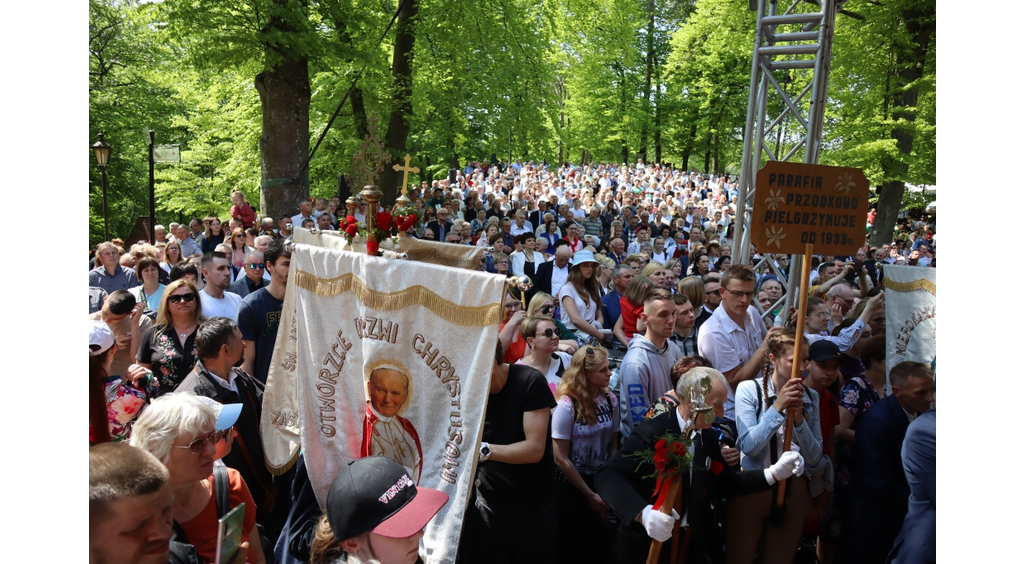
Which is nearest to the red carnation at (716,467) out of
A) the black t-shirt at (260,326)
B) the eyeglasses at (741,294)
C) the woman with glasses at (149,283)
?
the eyeglasses at (741,294)

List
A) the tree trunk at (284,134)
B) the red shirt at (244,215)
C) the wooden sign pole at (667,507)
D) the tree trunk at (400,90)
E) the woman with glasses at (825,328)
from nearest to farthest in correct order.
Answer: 1. the wooden sign pole at (667,507)
2. the woman with glasses at (825,328)
3. the tree trunk at (284,134)
4. the red shirt at (244,215)
5. the tree trunk at (400,90)

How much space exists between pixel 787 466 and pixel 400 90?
50.7 ft

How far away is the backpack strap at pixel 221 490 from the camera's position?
3074mm

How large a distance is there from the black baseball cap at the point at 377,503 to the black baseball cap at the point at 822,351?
3.05 metres

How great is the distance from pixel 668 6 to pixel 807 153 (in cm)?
4299

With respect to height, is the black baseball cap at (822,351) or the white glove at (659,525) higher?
the black baseball cap at (822,351)

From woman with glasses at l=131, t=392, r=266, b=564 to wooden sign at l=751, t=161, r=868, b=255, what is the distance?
3.34m

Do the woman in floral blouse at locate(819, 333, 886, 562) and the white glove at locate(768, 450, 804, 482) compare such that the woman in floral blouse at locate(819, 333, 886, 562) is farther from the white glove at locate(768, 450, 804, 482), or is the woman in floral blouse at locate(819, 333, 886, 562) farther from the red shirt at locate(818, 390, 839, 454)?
the white glove at locate(768, 450, 804, 482)

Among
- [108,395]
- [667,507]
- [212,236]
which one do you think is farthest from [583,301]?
[212,236]

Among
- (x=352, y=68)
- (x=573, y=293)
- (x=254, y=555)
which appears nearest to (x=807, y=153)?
(x=573, y=293)

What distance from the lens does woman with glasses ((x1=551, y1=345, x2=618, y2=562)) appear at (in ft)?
15.1

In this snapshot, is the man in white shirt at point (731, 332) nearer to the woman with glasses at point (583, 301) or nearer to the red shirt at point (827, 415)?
the red shirt at point (827, 415)

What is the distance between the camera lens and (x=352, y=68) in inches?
→ 611

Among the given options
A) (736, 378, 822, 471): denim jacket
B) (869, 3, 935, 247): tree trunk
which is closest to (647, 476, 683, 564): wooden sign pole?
(736, 378, 822, 471): denim jacket
